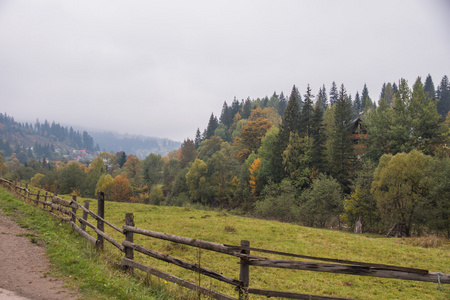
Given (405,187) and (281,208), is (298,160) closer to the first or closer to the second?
(281,208)

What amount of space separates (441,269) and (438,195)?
1742 centimetres

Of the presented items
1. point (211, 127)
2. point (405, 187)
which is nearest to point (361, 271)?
point (405, 187)

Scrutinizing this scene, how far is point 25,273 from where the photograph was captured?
704 centimetres

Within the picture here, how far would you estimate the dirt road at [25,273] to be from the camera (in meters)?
5.90

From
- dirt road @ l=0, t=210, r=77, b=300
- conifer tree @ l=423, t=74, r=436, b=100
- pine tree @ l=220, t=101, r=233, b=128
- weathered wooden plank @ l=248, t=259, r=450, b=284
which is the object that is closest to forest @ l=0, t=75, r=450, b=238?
weathered wooden plank @ l=248, t=259, r=450, b=284

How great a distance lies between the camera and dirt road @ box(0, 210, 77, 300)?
5.90 m

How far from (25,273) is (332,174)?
49414 mm

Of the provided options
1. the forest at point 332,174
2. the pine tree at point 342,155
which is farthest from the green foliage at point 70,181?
the pine tree at point 342,155

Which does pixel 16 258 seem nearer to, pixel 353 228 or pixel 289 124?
pixel 353 228

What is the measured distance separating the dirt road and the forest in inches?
1249

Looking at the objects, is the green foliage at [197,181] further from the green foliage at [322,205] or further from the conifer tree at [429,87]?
the conifer tree at [429,87]

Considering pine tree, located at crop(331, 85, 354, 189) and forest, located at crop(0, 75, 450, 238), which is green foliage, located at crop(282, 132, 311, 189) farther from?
pine tree, located at crop(331, 85, 354, 189)

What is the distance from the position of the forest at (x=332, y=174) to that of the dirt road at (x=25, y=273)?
1249 inches

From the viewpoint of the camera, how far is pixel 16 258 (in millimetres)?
8109
